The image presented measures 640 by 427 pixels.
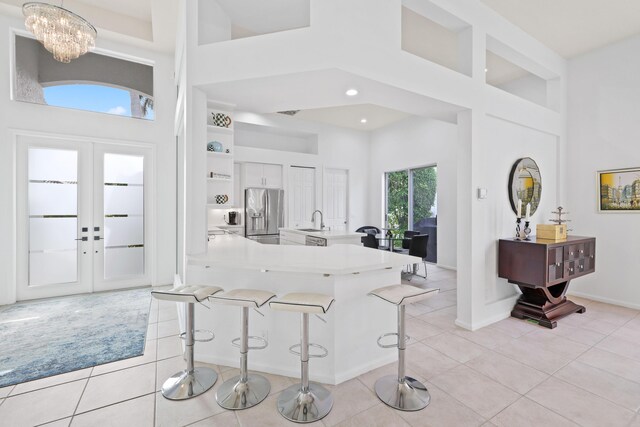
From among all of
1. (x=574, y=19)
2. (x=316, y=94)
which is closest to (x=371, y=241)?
(x=316, y=94)

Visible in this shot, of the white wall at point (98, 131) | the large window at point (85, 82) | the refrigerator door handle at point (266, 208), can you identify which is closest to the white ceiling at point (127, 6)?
the white wall at point (98, 131)

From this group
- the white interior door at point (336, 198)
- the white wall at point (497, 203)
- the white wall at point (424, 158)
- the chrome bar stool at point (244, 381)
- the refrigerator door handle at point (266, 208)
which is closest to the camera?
the chrome bar stool at point (244, 381)

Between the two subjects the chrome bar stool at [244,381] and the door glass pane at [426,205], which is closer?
the chrome bar stool at [244,381]

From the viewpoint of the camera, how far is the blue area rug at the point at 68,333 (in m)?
2.47

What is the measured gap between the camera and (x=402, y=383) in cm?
210

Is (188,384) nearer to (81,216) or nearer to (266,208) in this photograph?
(81,216)

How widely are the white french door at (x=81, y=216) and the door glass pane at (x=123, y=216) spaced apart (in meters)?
0.01

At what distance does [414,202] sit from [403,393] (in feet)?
18.2

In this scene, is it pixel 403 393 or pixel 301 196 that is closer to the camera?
pixel 403 393

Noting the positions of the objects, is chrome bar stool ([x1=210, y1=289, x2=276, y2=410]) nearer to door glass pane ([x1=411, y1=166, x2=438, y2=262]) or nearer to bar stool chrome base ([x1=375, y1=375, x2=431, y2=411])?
bar stool chrome base ([x1=375, y1=375, x2=431, y2=411])

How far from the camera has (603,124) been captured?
4090mm

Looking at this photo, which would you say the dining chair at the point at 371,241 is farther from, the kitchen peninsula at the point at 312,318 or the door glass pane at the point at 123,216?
the door glass pane at the point at 123,216

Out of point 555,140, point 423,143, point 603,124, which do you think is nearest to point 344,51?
point 555,140

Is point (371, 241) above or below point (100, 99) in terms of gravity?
below
